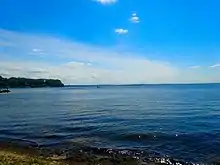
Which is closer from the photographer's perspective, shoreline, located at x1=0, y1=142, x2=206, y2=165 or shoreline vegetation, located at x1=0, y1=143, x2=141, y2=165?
shoreline vegetation, located at x1=0, y1=143, x2=141, y2=165

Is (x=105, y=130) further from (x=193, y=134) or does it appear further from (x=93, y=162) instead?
(x=93, y=162)

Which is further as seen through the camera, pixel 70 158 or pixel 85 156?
pixel 85 156

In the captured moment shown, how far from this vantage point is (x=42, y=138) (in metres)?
31.4

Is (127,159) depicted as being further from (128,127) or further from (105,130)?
(128,127)

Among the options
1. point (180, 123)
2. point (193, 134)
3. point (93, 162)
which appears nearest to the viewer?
point (93, 162)

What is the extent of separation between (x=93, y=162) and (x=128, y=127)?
55.8 feet

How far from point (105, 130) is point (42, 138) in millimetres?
7529

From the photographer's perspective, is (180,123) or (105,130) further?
(180,123)

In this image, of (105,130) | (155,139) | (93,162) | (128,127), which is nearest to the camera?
(93,162)

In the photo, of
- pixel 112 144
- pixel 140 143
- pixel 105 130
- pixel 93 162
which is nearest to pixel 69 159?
pixel 93 162

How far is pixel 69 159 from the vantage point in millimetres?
21562

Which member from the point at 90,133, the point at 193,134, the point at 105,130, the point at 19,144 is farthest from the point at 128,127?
the point at 19,144

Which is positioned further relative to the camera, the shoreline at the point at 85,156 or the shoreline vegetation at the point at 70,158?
the shoreline at the point at 85,156

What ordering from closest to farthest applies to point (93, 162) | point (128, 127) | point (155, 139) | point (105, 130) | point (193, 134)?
point (93, 162) < point (155, 139) < point (193, 134) < point (105, 130) < point (128, 127)
